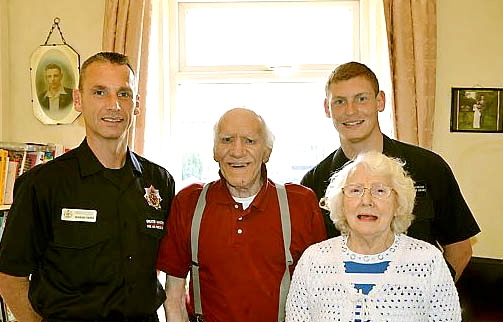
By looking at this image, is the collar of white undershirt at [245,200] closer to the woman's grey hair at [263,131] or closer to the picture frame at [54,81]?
the woman's grey hair at [263,131]

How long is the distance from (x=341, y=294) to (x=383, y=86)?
1924 mm

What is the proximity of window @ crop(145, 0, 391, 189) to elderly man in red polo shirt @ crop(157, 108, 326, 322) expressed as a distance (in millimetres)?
1688

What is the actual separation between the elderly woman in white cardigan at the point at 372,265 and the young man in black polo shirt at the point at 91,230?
0.57m

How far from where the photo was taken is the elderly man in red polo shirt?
6.87 feet

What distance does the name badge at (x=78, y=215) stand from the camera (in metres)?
2.13

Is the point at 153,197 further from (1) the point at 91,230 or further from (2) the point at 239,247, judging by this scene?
Result: (2) the point at 239,247

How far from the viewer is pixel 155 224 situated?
2.25 meters

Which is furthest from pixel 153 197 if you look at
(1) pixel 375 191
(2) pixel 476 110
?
(2) pixel 476 110

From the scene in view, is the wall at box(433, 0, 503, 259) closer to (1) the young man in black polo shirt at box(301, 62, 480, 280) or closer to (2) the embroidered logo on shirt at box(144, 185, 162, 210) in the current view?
(1) the young man in black polo shirt at box(301, 62, 480, 280)

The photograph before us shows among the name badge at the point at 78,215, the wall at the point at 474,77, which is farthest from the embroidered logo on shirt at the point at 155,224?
the wall at the point at 474,77

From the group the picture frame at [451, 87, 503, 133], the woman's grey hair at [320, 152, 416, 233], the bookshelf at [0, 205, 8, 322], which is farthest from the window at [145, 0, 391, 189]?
the woman's grey hair at [320, 152, 416, 233]

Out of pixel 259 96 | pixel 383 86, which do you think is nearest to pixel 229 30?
pixel 259 96

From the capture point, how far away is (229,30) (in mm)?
3934

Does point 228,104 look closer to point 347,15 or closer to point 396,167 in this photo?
point 347,15
